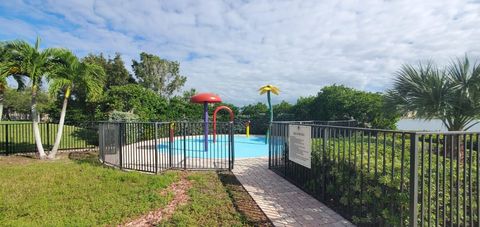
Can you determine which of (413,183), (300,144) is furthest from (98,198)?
(413,183)

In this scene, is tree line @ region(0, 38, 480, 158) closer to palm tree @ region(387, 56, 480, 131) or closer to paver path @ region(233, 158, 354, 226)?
palm tree @ region(387, 56, 480, 131)

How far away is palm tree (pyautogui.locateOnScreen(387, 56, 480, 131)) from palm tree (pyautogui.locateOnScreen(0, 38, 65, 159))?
9958 mm

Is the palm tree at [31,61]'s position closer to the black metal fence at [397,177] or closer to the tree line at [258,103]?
the tree line at [258,103]

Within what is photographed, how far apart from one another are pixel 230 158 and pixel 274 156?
1165 millimetres

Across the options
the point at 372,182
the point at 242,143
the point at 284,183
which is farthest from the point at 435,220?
the point at 242,143

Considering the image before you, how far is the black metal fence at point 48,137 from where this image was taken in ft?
36.4

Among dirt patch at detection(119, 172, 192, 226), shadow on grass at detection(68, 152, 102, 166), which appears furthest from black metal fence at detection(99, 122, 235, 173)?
dirt patch at detection(119, 172, 192, 226)

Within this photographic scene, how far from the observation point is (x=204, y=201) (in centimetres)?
494

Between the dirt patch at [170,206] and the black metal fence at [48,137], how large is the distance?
8.04m

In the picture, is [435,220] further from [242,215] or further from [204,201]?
[204,201]

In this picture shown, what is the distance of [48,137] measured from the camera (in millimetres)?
11133

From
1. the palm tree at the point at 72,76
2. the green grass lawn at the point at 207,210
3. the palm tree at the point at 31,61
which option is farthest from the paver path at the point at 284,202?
the palm tree at the point at 31,61

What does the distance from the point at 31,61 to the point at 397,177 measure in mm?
9852

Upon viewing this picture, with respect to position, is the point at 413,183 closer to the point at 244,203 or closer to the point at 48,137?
the point at 244,203
